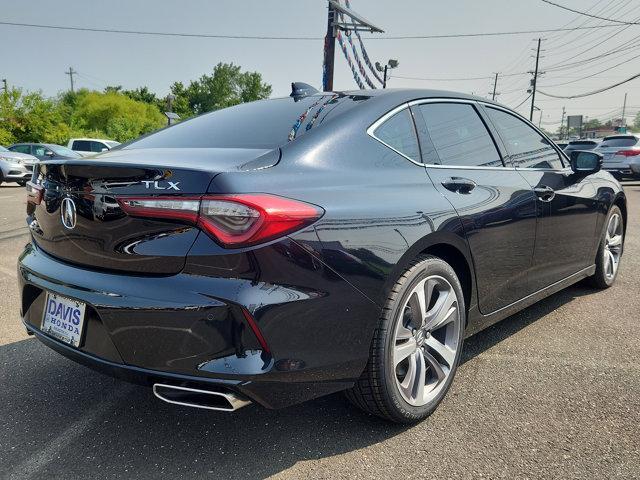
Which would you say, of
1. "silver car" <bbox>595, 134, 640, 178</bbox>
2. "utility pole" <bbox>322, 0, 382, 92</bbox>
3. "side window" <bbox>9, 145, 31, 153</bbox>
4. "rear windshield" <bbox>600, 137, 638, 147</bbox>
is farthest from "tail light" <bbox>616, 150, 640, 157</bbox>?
"side window" <bbox>9, 145, 31, 153</bbox>

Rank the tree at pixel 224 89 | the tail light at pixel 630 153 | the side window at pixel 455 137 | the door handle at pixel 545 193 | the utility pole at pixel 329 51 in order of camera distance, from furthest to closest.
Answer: the tree at pixel 224 89
the utility pole at pixel 329 51
the tail light at pixel 630 153
the door handle at pixel 545 193
the side window at pixel 455 137

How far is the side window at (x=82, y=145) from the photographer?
20.5m

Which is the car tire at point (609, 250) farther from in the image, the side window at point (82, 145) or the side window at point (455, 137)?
the side window at point (82, 145)

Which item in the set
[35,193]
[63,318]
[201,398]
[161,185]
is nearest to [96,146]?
[35,193]

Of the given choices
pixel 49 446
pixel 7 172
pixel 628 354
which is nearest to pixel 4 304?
pixel 49 446

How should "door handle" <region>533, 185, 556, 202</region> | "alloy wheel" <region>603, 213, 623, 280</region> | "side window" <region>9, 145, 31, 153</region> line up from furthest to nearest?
"side window" <region>9, 145, 31, 153</region>, "alloy wheel" <region>603, 213, 623, 280</region>, "door handle" <region>533, 185, 556, 202</region>

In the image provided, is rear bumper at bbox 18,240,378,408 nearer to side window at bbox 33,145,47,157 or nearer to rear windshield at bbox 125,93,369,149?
rear windshield at bbox 125,93,369,149

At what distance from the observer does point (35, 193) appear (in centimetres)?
242

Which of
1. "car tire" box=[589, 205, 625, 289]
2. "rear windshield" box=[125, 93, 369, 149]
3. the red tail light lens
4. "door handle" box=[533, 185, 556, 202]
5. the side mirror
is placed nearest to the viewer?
the red tail light lens

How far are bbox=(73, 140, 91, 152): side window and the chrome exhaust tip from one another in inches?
813

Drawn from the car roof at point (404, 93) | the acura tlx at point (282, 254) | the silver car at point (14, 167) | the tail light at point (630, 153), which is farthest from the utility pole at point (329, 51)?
the acura tlx at point (282, 254)

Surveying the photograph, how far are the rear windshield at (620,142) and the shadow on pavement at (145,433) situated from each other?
15.6 m

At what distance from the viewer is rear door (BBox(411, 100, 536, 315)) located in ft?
8.58

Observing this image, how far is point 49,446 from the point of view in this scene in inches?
86.2
